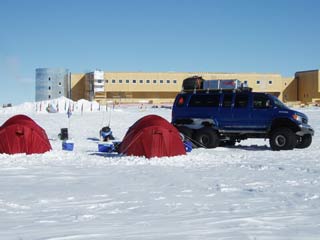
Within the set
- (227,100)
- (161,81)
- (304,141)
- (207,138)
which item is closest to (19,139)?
(207,138)

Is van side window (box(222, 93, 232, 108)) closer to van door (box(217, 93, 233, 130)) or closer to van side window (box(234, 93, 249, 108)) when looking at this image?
van door (box(217, 93, 233, 130))

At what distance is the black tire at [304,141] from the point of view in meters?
18.1

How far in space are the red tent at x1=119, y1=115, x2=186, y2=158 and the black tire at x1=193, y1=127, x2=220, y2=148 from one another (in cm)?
330

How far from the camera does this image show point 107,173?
11898 mm

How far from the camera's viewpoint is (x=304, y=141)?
18.2m

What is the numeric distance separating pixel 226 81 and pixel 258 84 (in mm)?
80031

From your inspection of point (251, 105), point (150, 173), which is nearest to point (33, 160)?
point (150, 173)

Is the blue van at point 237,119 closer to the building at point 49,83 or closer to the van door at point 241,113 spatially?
the van door at point 241,113

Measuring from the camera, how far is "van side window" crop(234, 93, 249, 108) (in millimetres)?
17953

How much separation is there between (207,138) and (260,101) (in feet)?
7.73

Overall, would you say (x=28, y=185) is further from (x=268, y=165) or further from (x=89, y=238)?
(x=268, y=165)

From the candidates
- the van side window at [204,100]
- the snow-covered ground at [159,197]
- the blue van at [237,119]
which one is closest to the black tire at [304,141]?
the blue van at [237,119]

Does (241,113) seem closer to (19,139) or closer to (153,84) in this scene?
(19,139)

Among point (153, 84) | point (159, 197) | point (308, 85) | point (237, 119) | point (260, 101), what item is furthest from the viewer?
point (153, 84)
